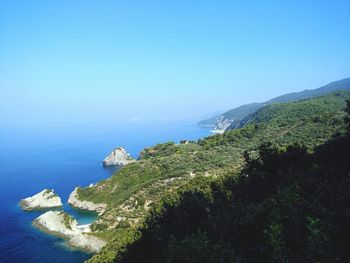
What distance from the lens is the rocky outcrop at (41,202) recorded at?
96.2 metres

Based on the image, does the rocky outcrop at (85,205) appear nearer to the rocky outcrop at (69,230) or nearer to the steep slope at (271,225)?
the rocky outcrop at (69,230)

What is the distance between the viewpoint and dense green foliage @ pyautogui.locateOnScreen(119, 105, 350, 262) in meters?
16.1

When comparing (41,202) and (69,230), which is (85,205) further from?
(69,230)

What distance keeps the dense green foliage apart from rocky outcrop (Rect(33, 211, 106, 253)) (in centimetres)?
3290

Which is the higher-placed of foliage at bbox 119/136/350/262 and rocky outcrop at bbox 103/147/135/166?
foliage at bbox 119/136/350/262

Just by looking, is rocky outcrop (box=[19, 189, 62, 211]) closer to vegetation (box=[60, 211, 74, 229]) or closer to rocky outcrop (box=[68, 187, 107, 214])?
rocky outcrop (box=[68, 187, 107, 214])

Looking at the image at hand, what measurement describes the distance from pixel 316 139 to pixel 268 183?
4483cm

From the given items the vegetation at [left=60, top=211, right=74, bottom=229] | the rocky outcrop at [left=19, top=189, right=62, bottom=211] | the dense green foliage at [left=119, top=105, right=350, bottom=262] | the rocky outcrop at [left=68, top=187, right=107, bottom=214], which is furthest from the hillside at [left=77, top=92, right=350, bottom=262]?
the dense green foliage at [left=119, top=105, right=350, bottom=262]

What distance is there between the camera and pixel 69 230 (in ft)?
245

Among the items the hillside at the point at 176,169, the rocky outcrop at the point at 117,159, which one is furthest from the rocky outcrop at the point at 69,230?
the rocky outcrop at the point at 117,159

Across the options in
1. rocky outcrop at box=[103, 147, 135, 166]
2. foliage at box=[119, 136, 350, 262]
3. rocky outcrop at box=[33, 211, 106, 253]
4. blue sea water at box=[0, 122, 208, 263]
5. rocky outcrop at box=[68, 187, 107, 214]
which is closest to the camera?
foliage at box=[119, 136, 350, 262]

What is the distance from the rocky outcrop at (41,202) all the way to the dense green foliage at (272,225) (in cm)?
6973

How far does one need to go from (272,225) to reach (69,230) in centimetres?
6626

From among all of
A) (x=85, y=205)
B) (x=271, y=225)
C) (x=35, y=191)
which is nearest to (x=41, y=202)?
(x=85, y=205)
